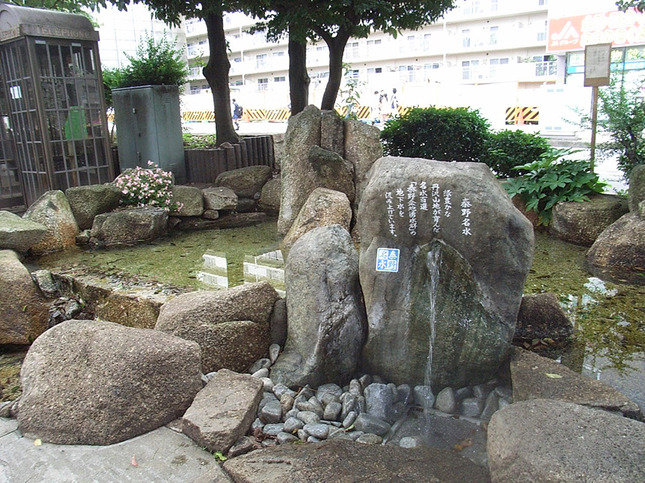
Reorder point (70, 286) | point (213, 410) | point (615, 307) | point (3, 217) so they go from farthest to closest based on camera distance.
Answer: point (3, 217), point (70, 286), point (615, 307), point (213, 410)

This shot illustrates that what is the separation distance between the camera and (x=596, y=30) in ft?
85.6

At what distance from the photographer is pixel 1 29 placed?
26.7 feet

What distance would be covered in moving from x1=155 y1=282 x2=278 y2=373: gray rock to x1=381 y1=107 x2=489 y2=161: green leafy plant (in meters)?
5.59

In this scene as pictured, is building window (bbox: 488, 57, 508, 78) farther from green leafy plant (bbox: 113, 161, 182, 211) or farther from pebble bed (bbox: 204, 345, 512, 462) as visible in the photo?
pebble bed (bbox: 204, 345, 512, 462)

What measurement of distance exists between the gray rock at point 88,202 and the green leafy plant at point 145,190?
0.84 ft

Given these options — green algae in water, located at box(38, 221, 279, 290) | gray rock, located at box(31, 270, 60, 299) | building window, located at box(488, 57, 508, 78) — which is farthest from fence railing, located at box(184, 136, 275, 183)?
building window, located at box(488, 57, 508, 78)

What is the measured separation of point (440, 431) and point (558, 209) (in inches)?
179

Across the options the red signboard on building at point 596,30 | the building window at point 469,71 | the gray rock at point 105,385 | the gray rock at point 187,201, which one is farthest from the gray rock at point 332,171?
the building window at point 469,71

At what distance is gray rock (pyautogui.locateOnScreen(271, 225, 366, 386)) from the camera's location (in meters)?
3.72

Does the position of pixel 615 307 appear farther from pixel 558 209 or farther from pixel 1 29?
pixel 1 29

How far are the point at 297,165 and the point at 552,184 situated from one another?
11.2ft

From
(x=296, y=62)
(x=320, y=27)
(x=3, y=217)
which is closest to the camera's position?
(x=3, y=217)

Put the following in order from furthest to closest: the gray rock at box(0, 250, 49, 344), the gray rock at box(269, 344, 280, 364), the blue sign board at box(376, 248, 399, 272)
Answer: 1. the gray rock at box(0, 250, 49, 344)
2. the gray rock at box(269, 344, 280, 364)
3. the blue sign board at box(376, 248, 399, 272)

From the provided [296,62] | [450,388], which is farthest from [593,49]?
[450,388]
